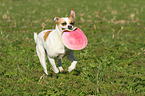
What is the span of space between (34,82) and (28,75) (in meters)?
0.44

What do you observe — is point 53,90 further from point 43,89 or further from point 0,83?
point 0,83

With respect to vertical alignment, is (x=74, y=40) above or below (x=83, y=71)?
above

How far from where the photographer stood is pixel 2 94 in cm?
397

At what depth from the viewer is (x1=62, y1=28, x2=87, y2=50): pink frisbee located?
3.92m

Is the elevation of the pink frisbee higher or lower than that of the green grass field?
higher

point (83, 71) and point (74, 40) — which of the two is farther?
point (83, 71)

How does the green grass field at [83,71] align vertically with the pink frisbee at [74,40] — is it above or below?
below

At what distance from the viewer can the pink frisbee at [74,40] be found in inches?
154

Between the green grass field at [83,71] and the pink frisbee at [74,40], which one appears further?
the green grass field at [83,71]

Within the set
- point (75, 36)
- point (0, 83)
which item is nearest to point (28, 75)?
point (0, 83)

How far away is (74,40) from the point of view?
410 cm

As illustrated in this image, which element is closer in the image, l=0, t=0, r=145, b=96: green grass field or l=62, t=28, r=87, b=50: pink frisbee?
l=62, t=28, r=87, b=50: pink frisbee

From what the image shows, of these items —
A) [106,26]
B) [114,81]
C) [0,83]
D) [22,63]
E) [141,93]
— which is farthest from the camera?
[106,26]

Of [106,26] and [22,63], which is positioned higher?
[106,26]
